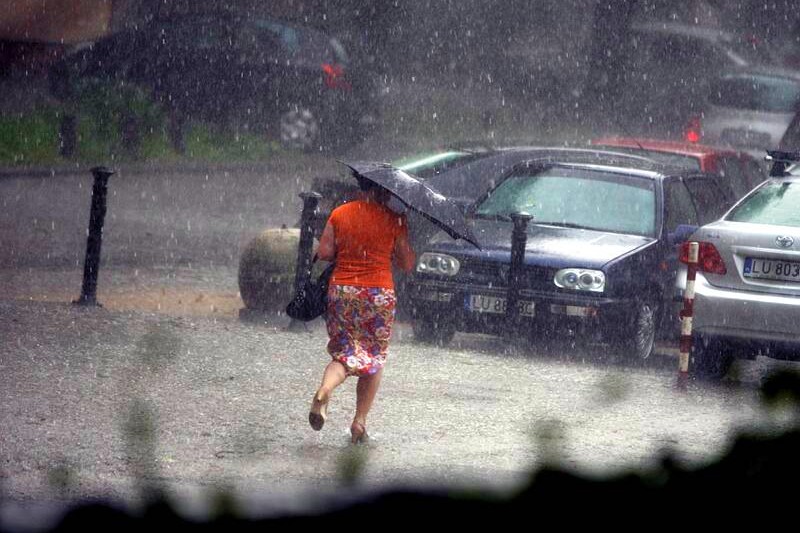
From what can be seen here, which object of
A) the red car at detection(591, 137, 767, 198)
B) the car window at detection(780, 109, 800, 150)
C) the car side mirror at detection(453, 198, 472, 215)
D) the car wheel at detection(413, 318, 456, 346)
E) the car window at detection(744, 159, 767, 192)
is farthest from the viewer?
the car window at detection(780, 109, 800, 150)

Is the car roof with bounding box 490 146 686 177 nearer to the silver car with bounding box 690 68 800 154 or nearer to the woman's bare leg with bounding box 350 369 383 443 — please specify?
the woman's bare leg with bounding box 350 369 383 443

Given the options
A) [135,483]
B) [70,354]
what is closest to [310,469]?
[135,483]

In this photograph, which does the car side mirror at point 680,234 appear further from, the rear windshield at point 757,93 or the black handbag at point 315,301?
the rear windshield at point 757,93

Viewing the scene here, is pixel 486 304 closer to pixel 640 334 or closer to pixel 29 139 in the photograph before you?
pixel 640 334

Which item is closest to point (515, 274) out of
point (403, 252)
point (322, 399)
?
point (403, 252)

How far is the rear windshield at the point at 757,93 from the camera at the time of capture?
75.7 feet

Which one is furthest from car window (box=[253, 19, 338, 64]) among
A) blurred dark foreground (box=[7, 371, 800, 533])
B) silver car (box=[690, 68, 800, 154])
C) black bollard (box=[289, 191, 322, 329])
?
blurred dark foreground (box=[7, 371, 800, 533])

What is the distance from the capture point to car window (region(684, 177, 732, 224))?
40.5 ft

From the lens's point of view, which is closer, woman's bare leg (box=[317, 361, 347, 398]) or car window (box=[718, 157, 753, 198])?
woman's bare leg (box=[317, 361, 347, 398])

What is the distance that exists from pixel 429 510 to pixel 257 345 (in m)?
8.12

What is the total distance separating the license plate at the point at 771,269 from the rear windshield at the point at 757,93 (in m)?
13.8

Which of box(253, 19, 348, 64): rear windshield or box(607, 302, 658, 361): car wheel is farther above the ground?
box(253, 19, 348, 64): rear windshield

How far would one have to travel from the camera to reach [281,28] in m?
24.4

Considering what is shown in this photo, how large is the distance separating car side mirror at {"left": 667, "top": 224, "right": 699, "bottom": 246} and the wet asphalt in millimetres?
904
